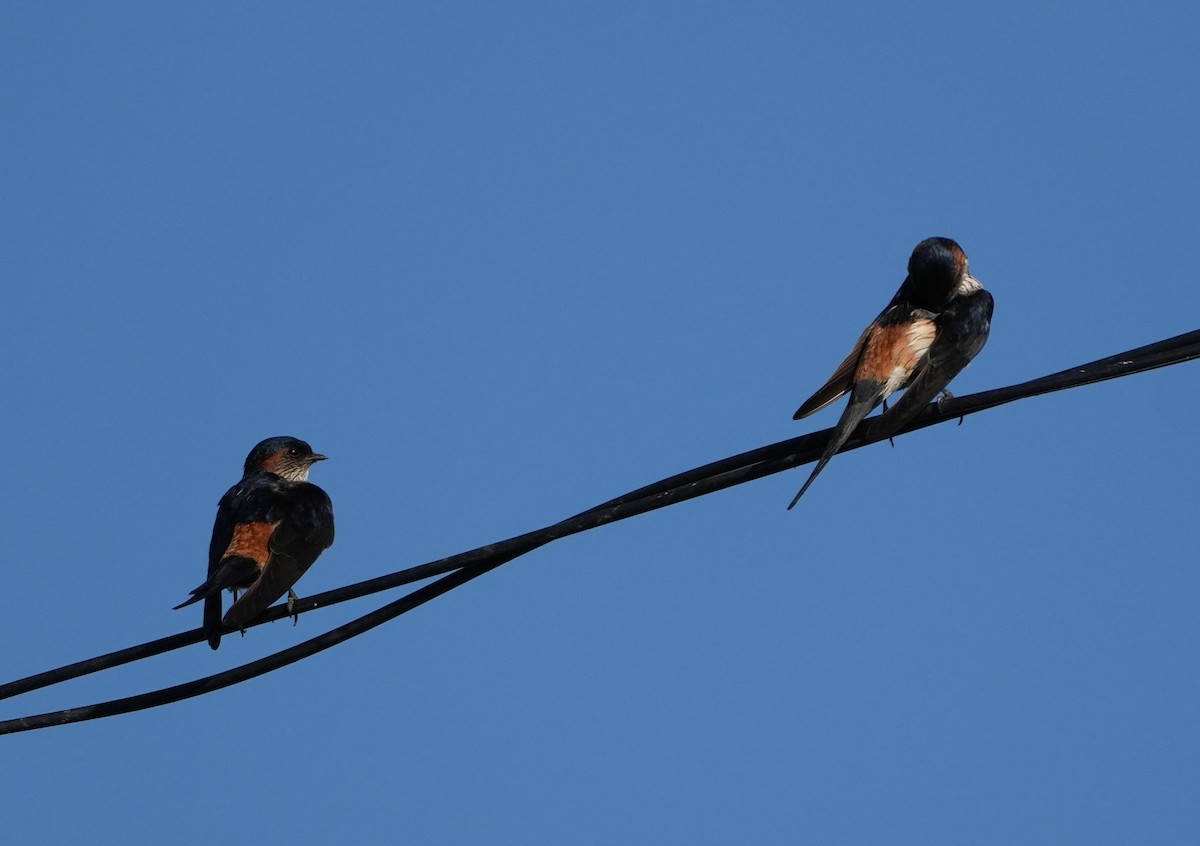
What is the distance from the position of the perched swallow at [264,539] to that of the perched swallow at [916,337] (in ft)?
10.0

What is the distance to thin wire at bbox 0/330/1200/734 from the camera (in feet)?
16.9

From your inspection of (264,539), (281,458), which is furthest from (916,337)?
(281,458)

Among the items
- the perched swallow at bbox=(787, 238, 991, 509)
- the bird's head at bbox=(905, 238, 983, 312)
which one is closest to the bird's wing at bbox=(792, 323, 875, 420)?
the perched swallow at bbox=(787, 238, 991, 509)

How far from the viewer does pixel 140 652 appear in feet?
18.9

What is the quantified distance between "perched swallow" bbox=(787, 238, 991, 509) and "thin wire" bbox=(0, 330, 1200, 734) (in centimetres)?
117

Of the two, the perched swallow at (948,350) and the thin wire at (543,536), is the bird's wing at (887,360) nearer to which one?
the perched swallow at (948,350)

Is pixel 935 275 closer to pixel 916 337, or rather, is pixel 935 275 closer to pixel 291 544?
pixel 916 337

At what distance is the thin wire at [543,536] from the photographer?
514 centimetres

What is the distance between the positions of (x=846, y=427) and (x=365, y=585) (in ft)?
6.90

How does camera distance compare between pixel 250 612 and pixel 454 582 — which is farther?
pixel 250 612

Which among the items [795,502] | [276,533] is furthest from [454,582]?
[276,533]

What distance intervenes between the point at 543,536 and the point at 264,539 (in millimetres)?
4136

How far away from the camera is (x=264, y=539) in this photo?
906 cm

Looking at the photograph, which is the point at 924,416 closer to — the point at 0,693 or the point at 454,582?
the point at 454,582
